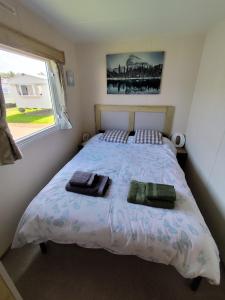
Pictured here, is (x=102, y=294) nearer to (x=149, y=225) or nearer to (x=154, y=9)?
(x=149, y=225)

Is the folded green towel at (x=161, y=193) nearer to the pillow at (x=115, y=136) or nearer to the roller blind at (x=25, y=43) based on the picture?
the pillow at (x=115, y=136)

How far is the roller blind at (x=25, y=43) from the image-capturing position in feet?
4.11

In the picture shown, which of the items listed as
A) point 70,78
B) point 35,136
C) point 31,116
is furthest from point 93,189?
point 70,78

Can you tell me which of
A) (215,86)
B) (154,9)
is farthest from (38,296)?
(154,9)

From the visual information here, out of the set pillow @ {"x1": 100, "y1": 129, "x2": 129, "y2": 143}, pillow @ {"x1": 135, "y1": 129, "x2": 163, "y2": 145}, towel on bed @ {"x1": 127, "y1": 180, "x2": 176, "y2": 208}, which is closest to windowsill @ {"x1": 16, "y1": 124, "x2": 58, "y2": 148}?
pillow @ {"x1": 100, "y1": 129, "x2": 129, "y2": 143}

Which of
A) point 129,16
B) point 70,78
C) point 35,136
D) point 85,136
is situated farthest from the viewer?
point 85,136

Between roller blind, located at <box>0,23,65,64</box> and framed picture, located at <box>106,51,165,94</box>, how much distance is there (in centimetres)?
100

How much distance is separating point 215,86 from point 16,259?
2.83 metres

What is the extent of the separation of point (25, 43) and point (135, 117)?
192 centimetres

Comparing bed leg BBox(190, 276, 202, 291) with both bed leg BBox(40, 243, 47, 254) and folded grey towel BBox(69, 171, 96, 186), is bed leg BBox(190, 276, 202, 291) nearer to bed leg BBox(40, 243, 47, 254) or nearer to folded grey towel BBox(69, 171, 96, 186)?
folded grey towel BBox(69, 171, 96, 186)

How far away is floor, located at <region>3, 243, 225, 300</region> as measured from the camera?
1.15 m

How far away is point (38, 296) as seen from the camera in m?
1.15

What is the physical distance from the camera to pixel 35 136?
178 centimetres

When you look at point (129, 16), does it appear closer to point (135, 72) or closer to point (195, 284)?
point (135, 72)
